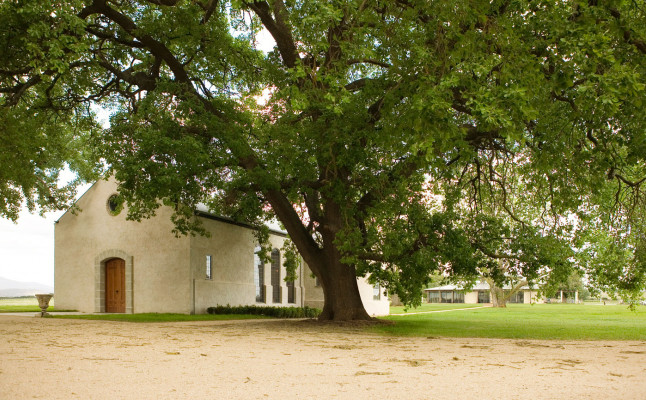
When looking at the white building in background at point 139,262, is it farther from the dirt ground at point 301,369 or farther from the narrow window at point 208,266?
the dirt ground at point 301,369

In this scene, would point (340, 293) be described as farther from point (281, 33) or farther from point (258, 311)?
point (281, 33)

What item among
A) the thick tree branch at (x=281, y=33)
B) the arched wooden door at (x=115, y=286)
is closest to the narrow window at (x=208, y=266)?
the arched wooden door at (x=115, y=286)

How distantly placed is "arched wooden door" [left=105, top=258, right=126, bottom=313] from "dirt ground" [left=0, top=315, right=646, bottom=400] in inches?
492

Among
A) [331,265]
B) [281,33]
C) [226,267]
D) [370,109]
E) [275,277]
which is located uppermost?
[281,33]

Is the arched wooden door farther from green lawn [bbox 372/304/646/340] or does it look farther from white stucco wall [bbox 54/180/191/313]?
green lawn [bbox 372/304/646/340]

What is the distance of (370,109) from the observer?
1512cm

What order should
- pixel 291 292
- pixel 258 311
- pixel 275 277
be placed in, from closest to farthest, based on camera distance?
pixel 258 311 < pixel 275 277 < pixel 291 292

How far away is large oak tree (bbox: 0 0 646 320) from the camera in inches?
372

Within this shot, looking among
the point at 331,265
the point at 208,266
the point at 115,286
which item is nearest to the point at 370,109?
the point at 331,265

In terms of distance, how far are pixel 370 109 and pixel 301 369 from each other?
9.26m

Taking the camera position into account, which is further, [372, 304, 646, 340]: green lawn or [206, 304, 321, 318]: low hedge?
[206, 304, 321, 318]: low hedge

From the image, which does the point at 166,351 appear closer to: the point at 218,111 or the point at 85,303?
the point at 218,111

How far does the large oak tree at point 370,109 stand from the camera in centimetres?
946

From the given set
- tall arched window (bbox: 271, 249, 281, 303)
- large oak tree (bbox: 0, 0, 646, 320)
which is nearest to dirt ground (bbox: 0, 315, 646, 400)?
large oak tree (bbox: 0, 0, 646, 320)
